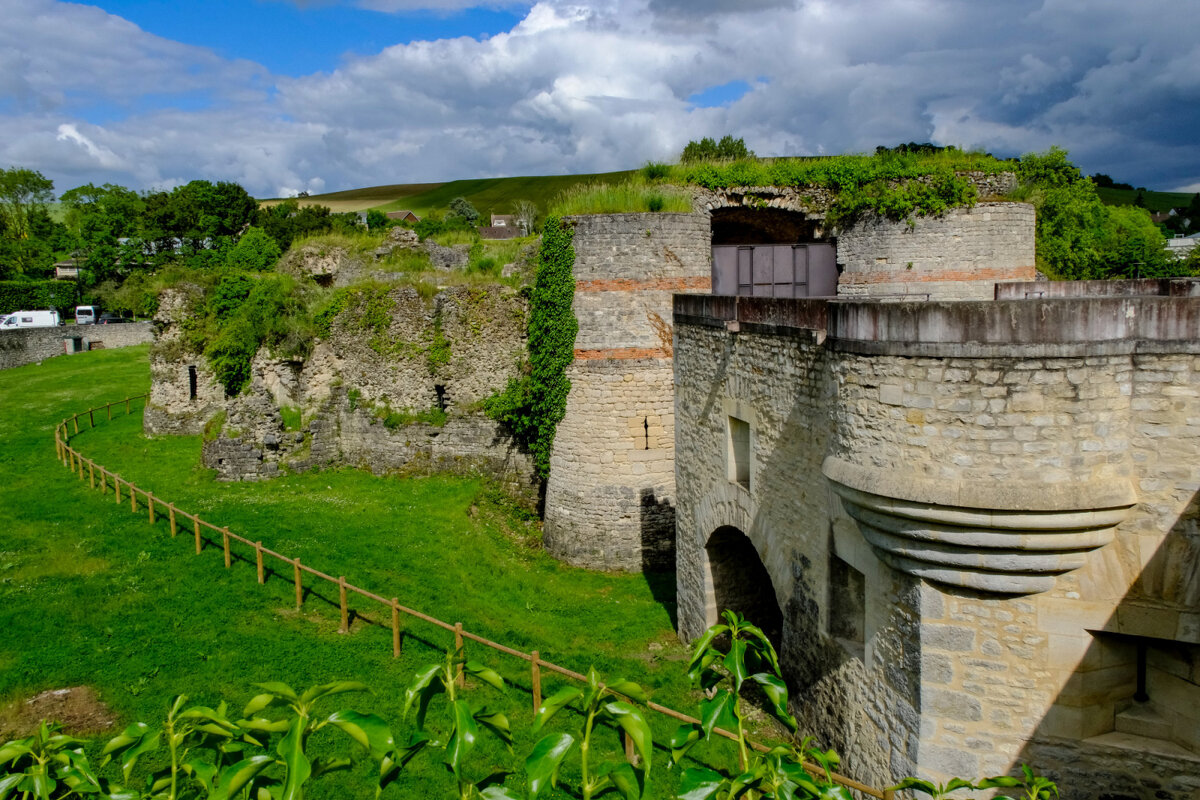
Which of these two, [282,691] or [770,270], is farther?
[770,270]

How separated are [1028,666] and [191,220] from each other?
58.6 metres

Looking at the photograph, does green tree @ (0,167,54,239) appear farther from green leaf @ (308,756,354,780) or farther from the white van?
green leaf @ (308,756,354,780)

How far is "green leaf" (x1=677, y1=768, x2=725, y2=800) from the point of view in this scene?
9.61 feet

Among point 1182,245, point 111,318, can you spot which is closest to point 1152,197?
point 1182,245

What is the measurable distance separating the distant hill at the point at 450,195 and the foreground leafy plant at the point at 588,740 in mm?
82935

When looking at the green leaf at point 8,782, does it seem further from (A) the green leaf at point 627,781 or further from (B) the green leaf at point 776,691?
(B) the green leaf at point 776,691

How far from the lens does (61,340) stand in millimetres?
41438

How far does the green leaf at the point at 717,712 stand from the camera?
9.93 feet

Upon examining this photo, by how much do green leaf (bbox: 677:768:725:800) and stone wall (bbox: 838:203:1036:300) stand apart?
14321mm

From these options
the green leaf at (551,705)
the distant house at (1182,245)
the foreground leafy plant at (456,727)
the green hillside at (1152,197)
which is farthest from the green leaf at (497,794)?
the green hillside at (1152,197)

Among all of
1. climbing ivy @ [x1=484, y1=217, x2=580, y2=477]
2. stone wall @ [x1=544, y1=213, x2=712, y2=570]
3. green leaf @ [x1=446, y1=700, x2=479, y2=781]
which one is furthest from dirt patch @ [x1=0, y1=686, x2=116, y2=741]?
climbing ivy @ [x1=484, y1=217, x2=580, y2=477]

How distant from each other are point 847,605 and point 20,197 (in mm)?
84292

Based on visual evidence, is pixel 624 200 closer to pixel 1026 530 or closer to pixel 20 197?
pixel 1026 530

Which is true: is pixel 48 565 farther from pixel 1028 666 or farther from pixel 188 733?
pixel 1028 666
